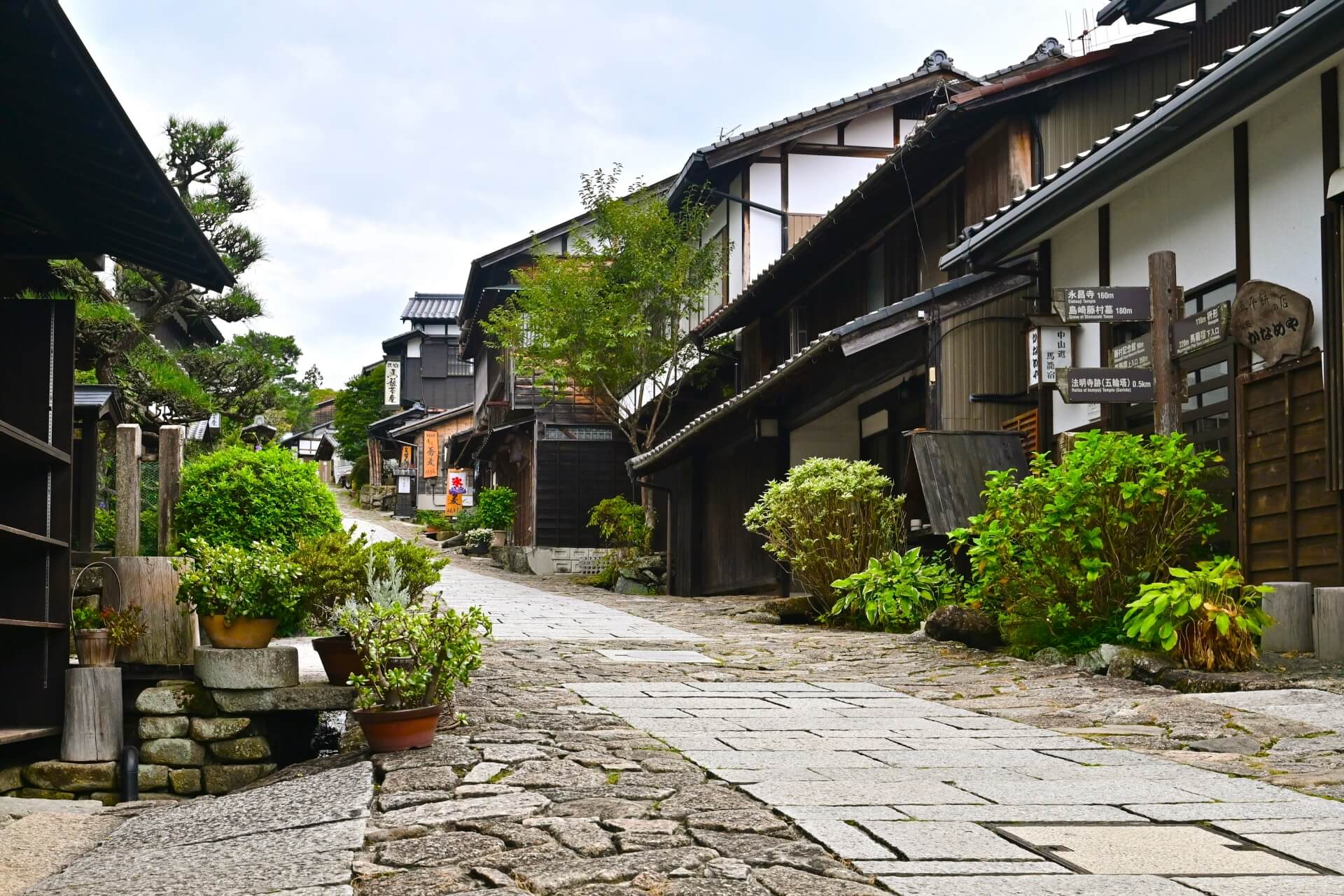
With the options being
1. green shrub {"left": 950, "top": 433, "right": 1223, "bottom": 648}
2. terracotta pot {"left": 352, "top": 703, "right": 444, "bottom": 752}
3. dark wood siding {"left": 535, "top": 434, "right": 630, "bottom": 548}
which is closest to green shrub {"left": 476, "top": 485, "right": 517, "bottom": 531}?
dark wood siding {"left": 535, "top": 434, "right": 630, "bottom": 548}

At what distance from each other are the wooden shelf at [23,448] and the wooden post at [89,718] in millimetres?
1419

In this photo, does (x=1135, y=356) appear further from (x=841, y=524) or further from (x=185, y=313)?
(x=185, y=313)

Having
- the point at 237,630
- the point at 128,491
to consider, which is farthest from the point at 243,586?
the point at 128,491

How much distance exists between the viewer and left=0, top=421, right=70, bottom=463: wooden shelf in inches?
294

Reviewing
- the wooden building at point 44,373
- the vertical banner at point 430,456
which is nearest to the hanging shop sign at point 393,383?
the vertical banner at point 430,456

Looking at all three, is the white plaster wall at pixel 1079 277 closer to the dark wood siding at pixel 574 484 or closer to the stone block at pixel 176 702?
the stone block at pixel 176 702

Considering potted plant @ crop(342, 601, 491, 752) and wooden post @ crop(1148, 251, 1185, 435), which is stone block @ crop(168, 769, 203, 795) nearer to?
potted plant @ crop(342, 601, 491, 752)

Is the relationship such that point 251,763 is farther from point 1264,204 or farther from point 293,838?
point 1264,204

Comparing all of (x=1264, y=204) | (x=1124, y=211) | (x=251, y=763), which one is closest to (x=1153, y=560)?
(x=1264, y=204)

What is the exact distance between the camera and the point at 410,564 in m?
→ 8.80

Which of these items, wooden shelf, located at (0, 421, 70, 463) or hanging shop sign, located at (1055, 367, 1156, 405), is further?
hanging shop sign, located at (1055, 367, 1156, 405)

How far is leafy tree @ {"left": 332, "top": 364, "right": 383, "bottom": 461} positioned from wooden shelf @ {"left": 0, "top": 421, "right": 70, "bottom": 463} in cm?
5309

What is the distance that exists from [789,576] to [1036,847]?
13793 mm

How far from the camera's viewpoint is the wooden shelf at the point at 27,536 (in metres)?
7.66
